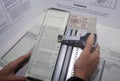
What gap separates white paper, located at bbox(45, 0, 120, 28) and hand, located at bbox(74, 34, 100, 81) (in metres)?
0.28

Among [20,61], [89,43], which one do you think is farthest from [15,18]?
[89,43]

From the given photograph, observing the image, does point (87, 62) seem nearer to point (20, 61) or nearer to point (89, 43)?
point (89, 43)

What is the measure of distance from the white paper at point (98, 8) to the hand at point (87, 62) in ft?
0.91

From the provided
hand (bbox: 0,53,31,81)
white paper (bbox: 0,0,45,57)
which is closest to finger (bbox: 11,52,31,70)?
hand (bbox: 0,53,31,81)

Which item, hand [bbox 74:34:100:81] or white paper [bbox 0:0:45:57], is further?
white paper [bbox 0:0:45:57]

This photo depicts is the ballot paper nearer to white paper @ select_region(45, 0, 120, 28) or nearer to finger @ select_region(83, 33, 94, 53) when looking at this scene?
finger @ select_region(83, 33, 94, 53)

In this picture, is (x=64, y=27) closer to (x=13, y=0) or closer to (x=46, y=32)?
(x=46, y=32)

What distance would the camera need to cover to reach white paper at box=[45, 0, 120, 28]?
965 mm

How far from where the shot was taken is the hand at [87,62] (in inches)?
28.3

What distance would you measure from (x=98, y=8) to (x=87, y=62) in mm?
357

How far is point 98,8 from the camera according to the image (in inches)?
39.3

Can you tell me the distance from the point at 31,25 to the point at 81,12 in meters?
0.28

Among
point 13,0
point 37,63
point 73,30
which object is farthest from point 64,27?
point 13,0

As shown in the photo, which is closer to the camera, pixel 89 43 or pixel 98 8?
pixel 89 43
